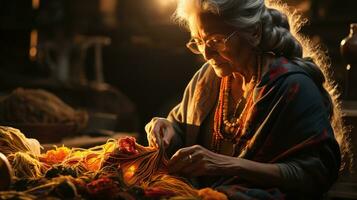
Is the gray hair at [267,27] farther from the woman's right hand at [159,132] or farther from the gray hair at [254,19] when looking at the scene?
the woman's right hand at [159,132]

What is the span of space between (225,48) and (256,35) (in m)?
0.16

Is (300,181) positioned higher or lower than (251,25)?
lower

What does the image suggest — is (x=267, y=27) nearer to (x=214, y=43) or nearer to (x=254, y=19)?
(x=254, y=19)

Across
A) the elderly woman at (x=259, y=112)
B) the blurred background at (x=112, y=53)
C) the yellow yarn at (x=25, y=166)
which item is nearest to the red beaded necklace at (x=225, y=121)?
the elderly woman at (x=259, y=112)

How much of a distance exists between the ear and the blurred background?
414 cm

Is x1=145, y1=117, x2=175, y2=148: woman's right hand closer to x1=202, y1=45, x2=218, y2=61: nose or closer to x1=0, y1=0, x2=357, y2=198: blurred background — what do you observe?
x1=202, y1=45, x2=218, y2=61: nose

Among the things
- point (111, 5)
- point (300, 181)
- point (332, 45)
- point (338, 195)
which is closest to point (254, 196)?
point (300, 181)

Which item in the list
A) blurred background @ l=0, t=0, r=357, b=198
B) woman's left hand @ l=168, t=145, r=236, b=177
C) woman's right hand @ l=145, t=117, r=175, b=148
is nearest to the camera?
woman's left hand @ l=168, t=145, r=236, b=177

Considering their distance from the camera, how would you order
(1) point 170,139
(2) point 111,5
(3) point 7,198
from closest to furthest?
(3) point 7,198 < (1) point 170,139 < (2) point 111,5

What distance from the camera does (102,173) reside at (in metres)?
2.79

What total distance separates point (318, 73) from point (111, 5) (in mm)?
9122

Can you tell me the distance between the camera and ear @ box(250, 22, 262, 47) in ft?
9.61

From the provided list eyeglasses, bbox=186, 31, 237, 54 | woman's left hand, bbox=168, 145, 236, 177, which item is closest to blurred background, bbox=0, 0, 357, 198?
eyeglasses, bbox=186, 31, 237, 54

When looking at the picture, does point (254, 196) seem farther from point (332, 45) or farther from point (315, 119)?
point (332, 45)
